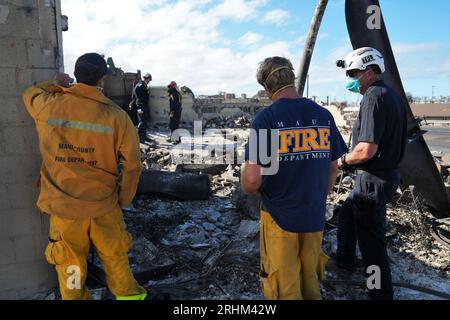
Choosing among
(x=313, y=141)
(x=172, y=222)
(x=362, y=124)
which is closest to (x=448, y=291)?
(x=362, y=124)

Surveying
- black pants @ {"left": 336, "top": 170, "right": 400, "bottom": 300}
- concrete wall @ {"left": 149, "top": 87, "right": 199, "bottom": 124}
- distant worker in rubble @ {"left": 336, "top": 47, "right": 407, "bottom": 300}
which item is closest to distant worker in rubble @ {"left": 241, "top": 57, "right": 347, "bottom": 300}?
distant worker in rubble @ {"left": 336, "top": 47, "right": 407, "bottom": 300}

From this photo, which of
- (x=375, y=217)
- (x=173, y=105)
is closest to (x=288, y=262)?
(x=375, y=217)

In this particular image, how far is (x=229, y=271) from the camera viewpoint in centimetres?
345

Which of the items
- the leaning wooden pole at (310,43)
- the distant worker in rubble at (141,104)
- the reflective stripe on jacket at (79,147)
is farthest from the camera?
the distant worker in rubble at (141,104)

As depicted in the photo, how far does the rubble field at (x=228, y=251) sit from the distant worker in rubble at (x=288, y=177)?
1.02 meters

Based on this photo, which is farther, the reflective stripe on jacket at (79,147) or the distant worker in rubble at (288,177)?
the reflective stripe on jacket at (79,147)

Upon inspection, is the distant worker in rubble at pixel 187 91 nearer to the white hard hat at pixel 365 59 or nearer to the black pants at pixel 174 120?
the black pants at pixel 174 120

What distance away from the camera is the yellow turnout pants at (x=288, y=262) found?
219 cm

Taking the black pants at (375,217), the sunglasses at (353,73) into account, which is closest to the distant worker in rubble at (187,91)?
the sunglasses at (353,73)

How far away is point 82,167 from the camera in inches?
93.7

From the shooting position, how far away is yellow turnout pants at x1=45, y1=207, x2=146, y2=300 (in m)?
2.39

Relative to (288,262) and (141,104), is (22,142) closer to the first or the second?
(288,262)

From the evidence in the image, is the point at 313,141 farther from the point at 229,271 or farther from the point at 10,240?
the point at 10,240

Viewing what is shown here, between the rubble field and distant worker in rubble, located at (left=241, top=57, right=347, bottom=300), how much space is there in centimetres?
102
